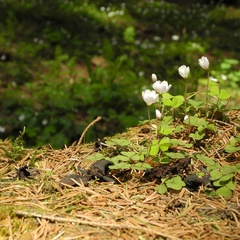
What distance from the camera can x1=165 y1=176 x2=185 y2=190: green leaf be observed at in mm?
1979

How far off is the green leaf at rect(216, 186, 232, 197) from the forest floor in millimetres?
25

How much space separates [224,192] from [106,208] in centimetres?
61

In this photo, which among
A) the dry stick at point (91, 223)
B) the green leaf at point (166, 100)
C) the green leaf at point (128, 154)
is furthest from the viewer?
the green leaf at point (166, 100)

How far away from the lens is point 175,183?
6.58ft

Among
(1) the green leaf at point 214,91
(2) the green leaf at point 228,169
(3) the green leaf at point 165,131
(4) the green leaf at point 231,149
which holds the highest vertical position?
(1) the green leaf at point 214,91

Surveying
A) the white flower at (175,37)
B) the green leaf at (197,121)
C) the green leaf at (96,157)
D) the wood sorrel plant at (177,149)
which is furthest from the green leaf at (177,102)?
the white flower at (175,37)

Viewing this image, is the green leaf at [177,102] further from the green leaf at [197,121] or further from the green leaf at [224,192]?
the green leaf at [224,192]

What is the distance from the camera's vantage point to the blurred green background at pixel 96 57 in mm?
5855

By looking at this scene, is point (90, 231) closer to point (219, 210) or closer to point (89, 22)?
point (219, 210)

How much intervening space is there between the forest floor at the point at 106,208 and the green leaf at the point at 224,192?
0.08 feet

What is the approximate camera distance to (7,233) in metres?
1.76

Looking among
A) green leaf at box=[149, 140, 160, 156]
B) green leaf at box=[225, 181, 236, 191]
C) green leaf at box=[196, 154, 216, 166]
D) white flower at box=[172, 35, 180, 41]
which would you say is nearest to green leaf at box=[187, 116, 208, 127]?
green leaf at box=[196, 154, 216, 166]

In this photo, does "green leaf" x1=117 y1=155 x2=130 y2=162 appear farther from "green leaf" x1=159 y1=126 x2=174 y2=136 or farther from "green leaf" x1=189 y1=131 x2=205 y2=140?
"green leaf" x1=189 y1=131 x2=205 y2=140

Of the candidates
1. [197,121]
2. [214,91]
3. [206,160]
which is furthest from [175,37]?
[206,160]
